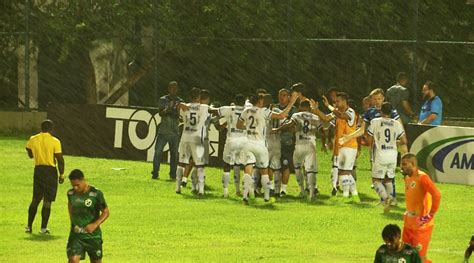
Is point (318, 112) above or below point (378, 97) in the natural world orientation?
below

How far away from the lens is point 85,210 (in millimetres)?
18844

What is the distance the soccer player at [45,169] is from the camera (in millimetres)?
24203

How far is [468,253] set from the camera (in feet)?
66.3

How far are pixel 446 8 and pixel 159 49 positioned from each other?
13222 mm

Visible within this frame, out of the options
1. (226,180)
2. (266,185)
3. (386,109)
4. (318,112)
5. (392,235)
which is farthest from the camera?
(226,180)

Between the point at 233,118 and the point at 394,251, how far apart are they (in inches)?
527

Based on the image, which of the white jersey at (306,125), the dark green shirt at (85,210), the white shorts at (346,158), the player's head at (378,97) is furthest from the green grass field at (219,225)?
the dark green shirt at (85,210)

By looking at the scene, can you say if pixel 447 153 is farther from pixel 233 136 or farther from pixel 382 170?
pixel 233 136

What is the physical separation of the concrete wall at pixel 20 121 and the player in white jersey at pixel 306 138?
15720 mm

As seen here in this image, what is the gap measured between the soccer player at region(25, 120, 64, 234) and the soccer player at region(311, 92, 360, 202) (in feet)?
20.1

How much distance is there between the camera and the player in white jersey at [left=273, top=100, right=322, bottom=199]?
95.2 feet

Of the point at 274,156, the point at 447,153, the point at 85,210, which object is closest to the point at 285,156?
the point at 274,156

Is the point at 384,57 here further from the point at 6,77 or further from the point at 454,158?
the point at 454,158

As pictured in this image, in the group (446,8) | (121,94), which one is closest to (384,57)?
(446,8)
